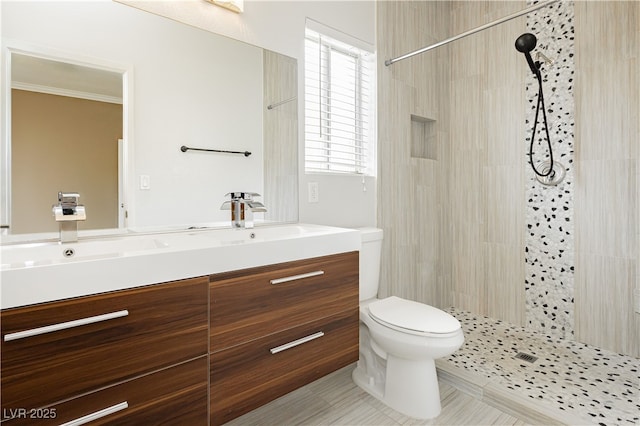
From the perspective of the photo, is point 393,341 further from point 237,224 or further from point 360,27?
point 360,27

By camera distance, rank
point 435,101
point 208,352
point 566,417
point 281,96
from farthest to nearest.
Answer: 1. point 435,101
2. point 281,96
3. point 566,417
4. point 208,352

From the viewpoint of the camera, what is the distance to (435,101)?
9.14 ft

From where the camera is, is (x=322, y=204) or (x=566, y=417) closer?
(x=566, y=417)

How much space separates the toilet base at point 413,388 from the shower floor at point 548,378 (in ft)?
1.05

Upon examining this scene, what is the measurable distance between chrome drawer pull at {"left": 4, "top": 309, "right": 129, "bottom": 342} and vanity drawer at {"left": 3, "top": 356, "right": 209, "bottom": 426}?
0.59 ft

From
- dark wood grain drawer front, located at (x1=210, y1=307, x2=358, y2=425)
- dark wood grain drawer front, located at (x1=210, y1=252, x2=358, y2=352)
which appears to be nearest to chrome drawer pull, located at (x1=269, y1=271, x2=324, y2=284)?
dark wood grain drawer front, located at (x1=210, y1=252, x2=358, y2=352)

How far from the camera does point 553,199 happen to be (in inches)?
94.3

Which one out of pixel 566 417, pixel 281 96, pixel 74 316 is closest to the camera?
pixel 74 316

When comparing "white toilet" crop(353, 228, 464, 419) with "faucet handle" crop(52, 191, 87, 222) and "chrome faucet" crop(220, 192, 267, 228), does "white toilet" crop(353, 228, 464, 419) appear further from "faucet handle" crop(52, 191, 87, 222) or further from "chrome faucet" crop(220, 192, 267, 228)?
"faucet handle" crop(52, 191, 87, 222)

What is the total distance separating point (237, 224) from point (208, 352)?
74 cm

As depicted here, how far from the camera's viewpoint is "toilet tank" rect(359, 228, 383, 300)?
78.0 inches

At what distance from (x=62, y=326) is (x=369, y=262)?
4.90ft

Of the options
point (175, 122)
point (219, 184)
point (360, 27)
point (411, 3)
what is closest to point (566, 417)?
point (219, 184)

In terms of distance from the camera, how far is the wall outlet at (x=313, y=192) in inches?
79.6
